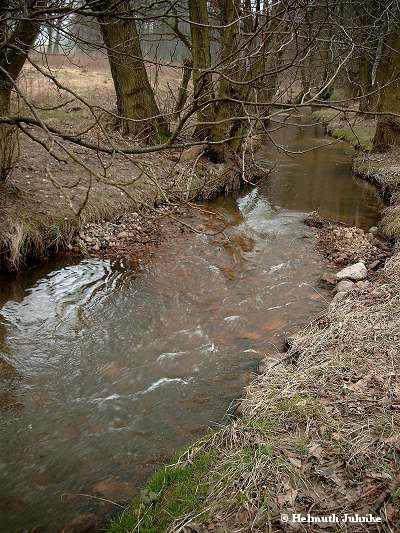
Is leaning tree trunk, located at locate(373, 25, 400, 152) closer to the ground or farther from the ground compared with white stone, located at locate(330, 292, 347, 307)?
farther from the ground

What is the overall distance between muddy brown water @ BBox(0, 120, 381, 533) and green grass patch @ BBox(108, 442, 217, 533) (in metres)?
0.26

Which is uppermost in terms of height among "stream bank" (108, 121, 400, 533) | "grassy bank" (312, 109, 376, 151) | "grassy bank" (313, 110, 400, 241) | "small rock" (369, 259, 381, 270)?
"grassy bank" (312, 109, 376, 151)

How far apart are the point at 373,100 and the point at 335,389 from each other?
56.0 ft

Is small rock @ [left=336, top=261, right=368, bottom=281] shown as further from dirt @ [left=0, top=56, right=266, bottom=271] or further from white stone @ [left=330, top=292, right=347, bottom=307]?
dirt @ [left=0, top=56, right=266, bottom=271]

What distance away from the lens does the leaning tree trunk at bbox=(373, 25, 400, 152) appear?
1262 cm

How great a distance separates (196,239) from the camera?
27.9 ft

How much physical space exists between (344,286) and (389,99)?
846 cm

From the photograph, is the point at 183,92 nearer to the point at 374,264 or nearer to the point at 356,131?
the point at 374,264

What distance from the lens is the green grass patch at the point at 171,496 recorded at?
9.77ft

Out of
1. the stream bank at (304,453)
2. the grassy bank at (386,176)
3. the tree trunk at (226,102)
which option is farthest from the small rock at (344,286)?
the tree trunk at (226,102)

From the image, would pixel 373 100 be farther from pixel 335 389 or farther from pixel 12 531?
pixel 12 531

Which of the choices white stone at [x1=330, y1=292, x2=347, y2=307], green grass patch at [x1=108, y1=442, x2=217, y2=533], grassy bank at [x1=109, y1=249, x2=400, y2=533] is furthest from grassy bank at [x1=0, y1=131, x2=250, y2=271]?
green grass patch at [x1=108, y1=442, x2=217, y2=533]

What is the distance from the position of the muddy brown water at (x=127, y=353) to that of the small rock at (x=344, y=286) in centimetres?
24

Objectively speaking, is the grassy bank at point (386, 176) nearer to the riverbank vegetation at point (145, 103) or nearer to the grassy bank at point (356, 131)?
the grassy bank at point (356, 131)
